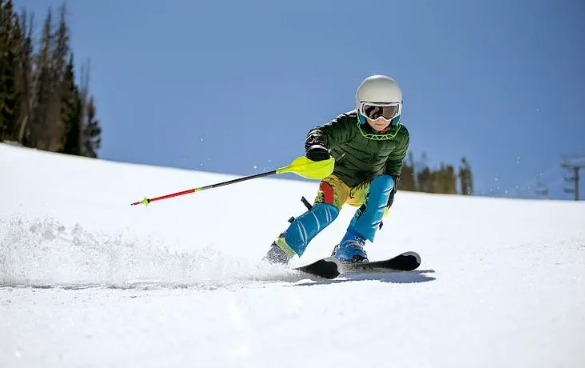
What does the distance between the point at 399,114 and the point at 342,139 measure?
1.36 ft

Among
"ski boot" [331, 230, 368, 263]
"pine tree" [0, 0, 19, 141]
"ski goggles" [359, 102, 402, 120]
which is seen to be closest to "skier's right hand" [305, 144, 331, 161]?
"ski goggles" [359, 102, 402, 120]

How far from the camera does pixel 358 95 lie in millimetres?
3703

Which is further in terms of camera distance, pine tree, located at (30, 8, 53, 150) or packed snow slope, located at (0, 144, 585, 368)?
pine tree, located at (30, 8, 53, 150)

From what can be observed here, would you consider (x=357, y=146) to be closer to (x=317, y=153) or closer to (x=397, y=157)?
(x=397, y=157)

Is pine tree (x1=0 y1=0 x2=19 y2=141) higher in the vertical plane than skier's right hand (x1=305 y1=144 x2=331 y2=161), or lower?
higher

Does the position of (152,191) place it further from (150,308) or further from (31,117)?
(31,117)

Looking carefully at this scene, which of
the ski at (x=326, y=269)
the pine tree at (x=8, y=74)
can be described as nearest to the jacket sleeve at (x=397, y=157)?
the ski at (x=326, y=269)

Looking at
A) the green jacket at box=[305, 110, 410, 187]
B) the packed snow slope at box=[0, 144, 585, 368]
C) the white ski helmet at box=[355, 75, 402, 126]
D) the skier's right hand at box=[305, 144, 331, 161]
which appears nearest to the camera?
the packed snow slope at box=[0, 144, 585, 368]

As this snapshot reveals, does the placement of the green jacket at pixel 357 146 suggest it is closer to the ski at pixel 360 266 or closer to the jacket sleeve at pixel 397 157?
the jacket sleeve at pixel 397 157

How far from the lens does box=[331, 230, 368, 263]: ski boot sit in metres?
3.69

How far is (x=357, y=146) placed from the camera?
152 inches

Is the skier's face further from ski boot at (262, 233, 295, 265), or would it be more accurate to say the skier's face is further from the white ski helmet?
ski boot at (262, 233, 295, 265)

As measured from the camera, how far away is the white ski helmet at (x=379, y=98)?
11.9 feet

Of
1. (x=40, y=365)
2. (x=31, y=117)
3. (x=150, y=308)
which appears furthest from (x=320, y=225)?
(x=31, y=117)
